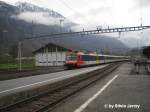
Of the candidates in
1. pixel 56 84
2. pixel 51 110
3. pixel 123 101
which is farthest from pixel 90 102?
pixel 56 84

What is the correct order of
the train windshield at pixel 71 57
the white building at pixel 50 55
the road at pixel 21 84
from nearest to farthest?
the road at pixel 21 84
the train windshield at pixel 71 57
the white building at pixel 50 55

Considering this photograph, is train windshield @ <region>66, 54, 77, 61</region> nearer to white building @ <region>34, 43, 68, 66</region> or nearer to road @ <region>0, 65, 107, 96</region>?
road @ <region>0, 65, 107, 96</region>

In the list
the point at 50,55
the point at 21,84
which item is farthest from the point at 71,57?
the point at 50,55

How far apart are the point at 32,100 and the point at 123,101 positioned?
4.47 metres

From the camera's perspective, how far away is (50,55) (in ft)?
264

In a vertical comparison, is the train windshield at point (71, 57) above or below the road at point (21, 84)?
above

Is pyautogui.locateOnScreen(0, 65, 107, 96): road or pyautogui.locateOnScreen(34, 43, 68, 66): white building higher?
pyautogui.locateOnScreen(34, 43, 68, 66): white building

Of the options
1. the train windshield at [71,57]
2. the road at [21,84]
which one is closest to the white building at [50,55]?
the train windshield at [71,57]

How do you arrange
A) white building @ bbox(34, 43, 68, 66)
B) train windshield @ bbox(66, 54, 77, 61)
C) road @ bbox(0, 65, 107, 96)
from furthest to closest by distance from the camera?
white building @ bbox(34, 43, 68, 66) → train windshield @ bbox(66, 54, 77, 61) → road @ bbox(0, 65, 107, 96)

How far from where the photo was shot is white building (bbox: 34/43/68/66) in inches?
3103

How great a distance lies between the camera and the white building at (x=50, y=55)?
259ft

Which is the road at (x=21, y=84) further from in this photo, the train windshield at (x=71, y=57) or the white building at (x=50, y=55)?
the white building at (x=50, y=55)

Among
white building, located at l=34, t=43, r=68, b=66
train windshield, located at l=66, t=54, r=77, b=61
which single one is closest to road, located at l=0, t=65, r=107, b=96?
train windshield, located at l=66, t=54, r=77, b=61

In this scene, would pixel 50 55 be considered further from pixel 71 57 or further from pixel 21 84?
pixel 21 84
